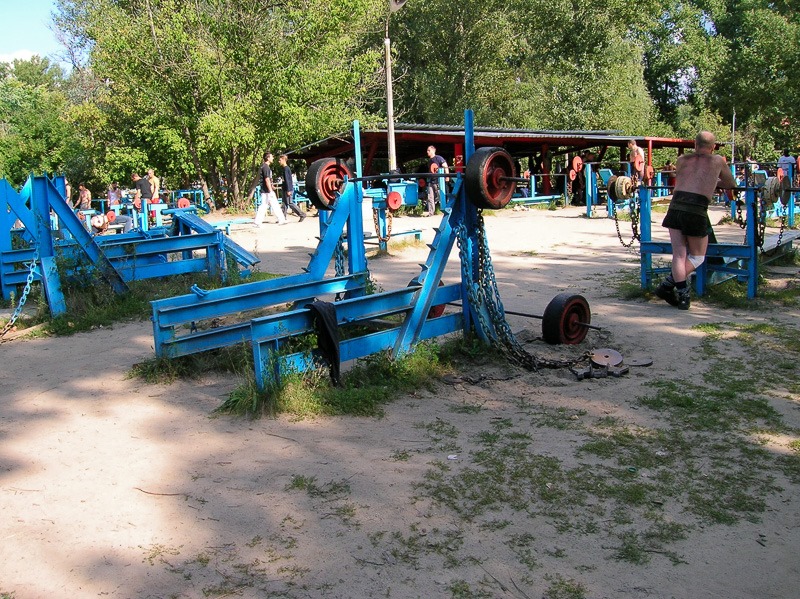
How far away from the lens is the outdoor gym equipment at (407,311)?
233 inches

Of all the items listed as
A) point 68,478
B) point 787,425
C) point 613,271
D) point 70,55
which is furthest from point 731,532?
point 70,55

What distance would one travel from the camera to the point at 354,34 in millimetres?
27922

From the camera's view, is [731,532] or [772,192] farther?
[772,192]

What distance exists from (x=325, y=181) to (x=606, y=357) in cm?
392

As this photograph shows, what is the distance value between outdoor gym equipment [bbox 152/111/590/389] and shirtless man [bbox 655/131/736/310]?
1.71 metres

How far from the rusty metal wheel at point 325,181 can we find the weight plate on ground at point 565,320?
2891 millimetres

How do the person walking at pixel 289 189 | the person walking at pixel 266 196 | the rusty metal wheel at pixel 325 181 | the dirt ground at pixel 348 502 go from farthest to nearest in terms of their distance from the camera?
the person walking at pixel 289 189, the person walking at pixel 266 196, the rusty metal wheel at pixel 325 181, the dirt ground at pixel 348 502

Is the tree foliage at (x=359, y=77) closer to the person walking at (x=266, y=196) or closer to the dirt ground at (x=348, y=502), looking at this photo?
the person walking at (x=266, y=196)

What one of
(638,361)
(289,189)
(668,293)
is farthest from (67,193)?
(638,361)

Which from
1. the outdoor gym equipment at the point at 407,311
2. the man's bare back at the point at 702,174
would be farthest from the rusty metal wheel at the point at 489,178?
the man's bare back at the point at 702,174

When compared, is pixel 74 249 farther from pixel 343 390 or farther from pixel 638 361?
pixel 638 361

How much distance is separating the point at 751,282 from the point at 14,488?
7.95m

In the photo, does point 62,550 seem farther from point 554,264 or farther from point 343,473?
point 554,264

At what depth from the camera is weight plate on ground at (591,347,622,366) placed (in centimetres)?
656
